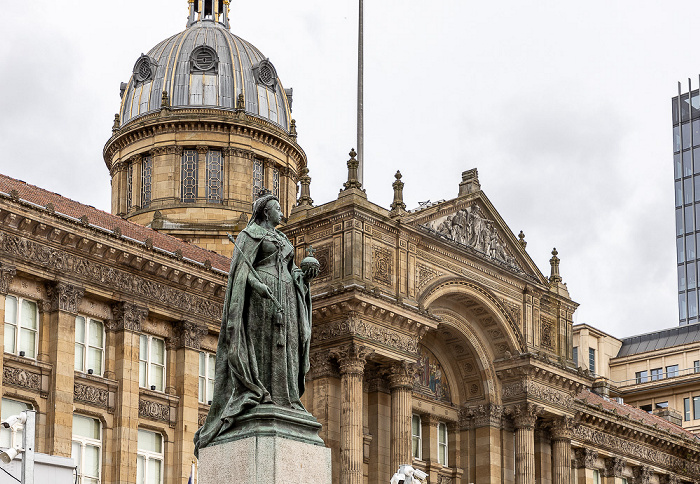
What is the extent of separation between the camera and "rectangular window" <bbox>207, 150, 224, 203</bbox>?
216 feet

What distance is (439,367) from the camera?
5922 centimetres

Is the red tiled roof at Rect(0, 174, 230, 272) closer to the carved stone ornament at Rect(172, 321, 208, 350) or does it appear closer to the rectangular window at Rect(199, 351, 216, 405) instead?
the carved stone ornament at Rect(172, 321, 208, 350)

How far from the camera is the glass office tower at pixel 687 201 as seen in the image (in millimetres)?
122438

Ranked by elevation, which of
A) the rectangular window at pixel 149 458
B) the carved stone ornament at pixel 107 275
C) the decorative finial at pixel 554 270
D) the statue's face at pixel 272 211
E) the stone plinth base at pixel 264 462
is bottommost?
the stone plinth base at pixel 264 462

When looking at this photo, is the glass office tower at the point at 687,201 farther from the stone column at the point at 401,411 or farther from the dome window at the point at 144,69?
the stone column at the point at 401,411

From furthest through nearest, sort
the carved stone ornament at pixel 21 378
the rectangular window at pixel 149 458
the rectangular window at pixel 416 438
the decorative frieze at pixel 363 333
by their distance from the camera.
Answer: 1. the rectangular window at pixel 416 438
2. the decorative frieze at pixel 363 333
3. the rectangular window at pixel 149 458
4. the carved stone ornament at pixel 21 378

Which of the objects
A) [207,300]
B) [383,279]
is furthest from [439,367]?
[207,300]

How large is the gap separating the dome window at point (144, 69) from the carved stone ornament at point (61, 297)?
27791 millimetres

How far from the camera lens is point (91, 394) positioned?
148ft

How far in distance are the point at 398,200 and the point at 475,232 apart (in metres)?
5.37

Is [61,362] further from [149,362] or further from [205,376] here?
[205,376]

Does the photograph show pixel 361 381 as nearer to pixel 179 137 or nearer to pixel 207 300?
pixel 207 300

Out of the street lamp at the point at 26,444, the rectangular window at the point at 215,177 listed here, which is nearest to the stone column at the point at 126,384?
the rectangular window at the point at 215,177

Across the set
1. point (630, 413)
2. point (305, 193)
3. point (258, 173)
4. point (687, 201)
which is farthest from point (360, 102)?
point (687, 201)
